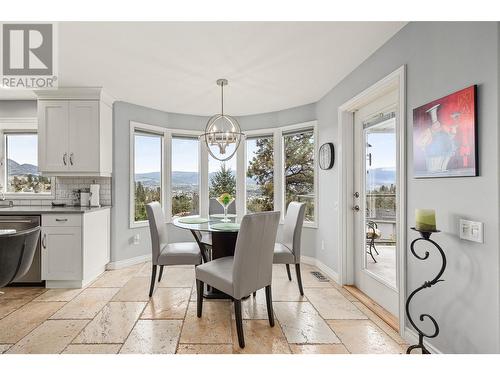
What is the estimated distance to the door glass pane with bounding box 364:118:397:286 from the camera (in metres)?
2.56

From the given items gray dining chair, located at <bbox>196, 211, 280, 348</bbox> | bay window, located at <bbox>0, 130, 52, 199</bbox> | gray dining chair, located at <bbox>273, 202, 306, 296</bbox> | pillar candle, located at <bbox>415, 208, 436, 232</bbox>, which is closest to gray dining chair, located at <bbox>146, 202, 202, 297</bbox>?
gray dining chair, located at <bbox>196, 211, 280, 348</bbox>

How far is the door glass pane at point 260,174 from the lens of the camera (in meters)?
4.56

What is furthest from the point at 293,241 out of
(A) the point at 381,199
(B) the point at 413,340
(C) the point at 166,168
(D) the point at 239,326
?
(C) the point at 166,168

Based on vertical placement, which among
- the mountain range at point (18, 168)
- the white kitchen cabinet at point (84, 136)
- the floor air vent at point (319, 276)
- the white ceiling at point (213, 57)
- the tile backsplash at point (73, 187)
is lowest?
the floor air vent at point (319, 276)

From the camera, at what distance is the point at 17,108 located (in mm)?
3834

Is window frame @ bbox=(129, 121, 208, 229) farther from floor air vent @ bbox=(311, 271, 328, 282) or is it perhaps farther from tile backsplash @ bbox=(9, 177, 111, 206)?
floor air vent @ bbox=(311, 271, 328, 282)

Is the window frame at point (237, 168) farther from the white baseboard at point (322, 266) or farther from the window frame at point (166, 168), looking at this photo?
the white baseboard at point (322, 266)

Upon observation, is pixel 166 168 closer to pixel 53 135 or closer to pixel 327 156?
pixel 53 135

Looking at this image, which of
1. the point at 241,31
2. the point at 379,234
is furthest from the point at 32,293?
the point at 379,234

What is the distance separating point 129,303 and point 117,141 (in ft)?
7.59

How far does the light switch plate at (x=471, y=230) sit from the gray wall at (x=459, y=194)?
26mm

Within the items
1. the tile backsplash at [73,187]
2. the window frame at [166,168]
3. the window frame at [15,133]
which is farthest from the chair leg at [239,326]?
the window frame at [15,133]

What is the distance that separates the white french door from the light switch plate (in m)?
0.71

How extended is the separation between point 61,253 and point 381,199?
11.9ft
